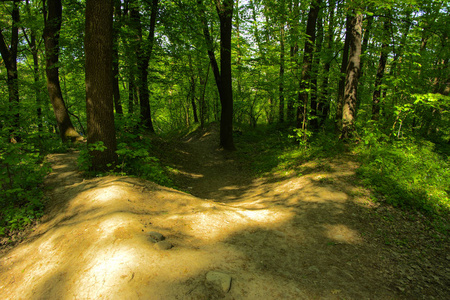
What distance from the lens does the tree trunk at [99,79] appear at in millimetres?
5246

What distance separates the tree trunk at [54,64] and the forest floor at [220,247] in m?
3.59

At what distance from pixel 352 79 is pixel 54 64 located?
11.0m

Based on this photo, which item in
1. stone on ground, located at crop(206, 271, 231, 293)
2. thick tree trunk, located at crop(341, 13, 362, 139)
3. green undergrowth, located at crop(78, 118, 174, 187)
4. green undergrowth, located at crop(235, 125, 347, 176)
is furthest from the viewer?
green undergrowth, located at crop(235, 125, 347, 176)

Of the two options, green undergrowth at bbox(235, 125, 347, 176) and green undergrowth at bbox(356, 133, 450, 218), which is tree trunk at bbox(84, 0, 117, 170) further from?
green undergrowth at bbox(356, 133, 450, 218)

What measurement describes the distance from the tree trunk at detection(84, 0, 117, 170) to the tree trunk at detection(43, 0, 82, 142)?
404cm

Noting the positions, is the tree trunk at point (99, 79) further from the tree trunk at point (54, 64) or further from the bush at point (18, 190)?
the tree trunk at point (54, 64)

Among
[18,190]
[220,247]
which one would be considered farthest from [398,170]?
[18,190]

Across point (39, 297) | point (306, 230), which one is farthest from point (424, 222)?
point (39, 297)

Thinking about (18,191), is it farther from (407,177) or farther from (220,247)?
(407,177)

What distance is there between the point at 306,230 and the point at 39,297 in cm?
420

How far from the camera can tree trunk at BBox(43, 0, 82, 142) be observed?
8.20 metres

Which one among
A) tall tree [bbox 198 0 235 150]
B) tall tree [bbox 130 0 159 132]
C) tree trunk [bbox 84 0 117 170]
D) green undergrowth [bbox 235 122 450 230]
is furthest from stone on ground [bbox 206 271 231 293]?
tall tree [bbox 198 0 235 150]

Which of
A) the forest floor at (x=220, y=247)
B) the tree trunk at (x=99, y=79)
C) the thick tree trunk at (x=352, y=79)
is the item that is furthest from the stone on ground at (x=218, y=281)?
the thick tree trunk at (x=352, y=79)

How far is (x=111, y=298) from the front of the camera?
7.00 feet
